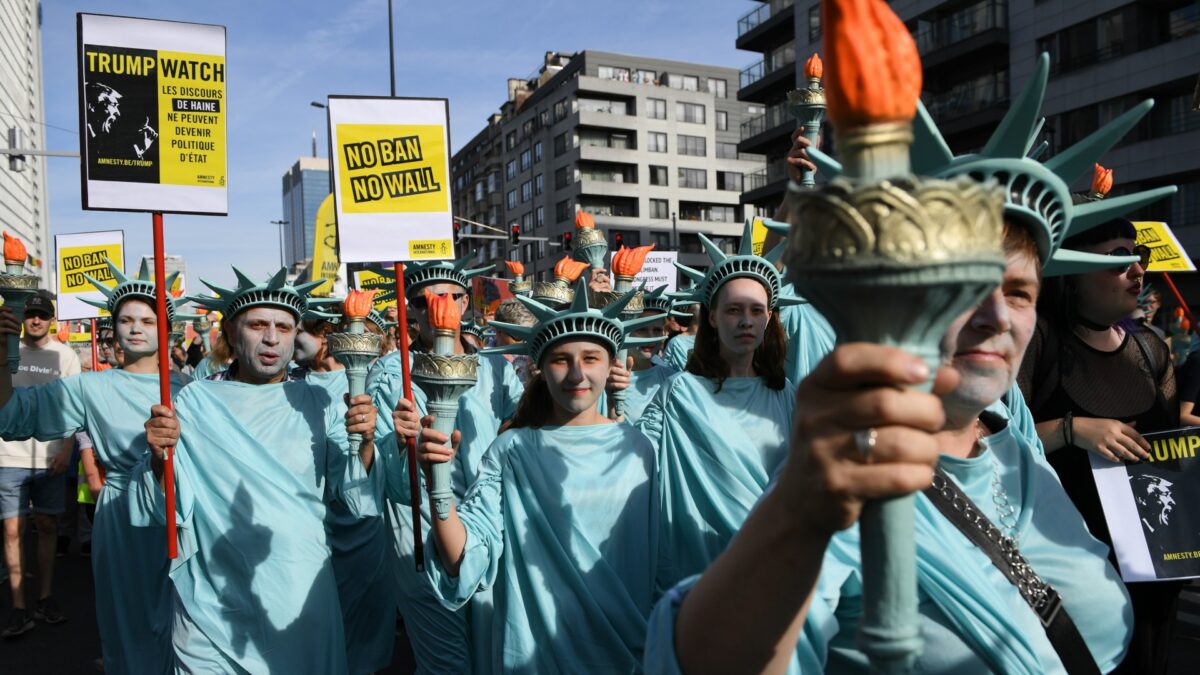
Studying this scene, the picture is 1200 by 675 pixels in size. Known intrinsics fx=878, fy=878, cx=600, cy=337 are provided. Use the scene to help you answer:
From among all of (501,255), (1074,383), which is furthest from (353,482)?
(501,255)

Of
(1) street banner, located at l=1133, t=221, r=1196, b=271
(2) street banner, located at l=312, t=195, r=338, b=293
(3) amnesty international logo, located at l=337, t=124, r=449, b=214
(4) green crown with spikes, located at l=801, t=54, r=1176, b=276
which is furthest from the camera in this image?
(2) street banner, located at l=312, t=195, r=338, b=293

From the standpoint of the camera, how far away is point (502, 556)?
3514 mm

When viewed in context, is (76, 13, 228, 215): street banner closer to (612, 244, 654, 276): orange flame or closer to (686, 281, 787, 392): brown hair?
(686, 281, 787, 392): brown hair

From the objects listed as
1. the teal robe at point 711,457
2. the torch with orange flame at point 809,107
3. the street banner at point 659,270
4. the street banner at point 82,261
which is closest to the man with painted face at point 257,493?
the teal robe at point 711,457

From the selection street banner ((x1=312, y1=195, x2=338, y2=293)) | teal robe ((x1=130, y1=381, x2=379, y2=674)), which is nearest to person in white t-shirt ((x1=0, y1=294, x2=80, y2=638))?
teal robe ((x1=130, y1=381, x2=379, y2=674))

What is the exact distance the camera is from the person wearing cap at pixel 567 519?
3.38m

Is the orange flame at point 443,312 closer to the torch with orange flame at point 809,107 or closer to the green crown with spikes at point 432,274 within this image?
the torch with orange flame at point 809,107

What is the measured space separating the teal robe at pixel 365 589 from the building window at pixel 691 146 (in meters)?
64.3

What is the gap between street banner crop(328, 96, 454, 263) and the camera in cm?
410

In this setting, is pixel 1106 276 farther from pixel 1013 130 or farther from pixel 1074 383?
pixel 1013 130

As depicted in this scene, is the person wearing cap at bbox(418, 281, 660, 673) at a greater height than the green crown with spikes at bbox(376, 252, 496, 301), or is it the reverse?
the green crown with spikes at bbox(376, 252, 496, 301)

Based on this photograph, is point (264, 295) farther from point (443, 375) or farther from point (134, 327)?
point (443, 375)

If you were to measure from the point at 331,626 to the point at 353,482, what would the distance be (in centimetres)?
73

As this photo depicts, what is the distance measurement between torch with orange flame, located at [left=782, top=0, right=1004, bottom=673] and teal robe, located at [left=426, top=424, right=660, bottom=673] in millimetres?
2475
